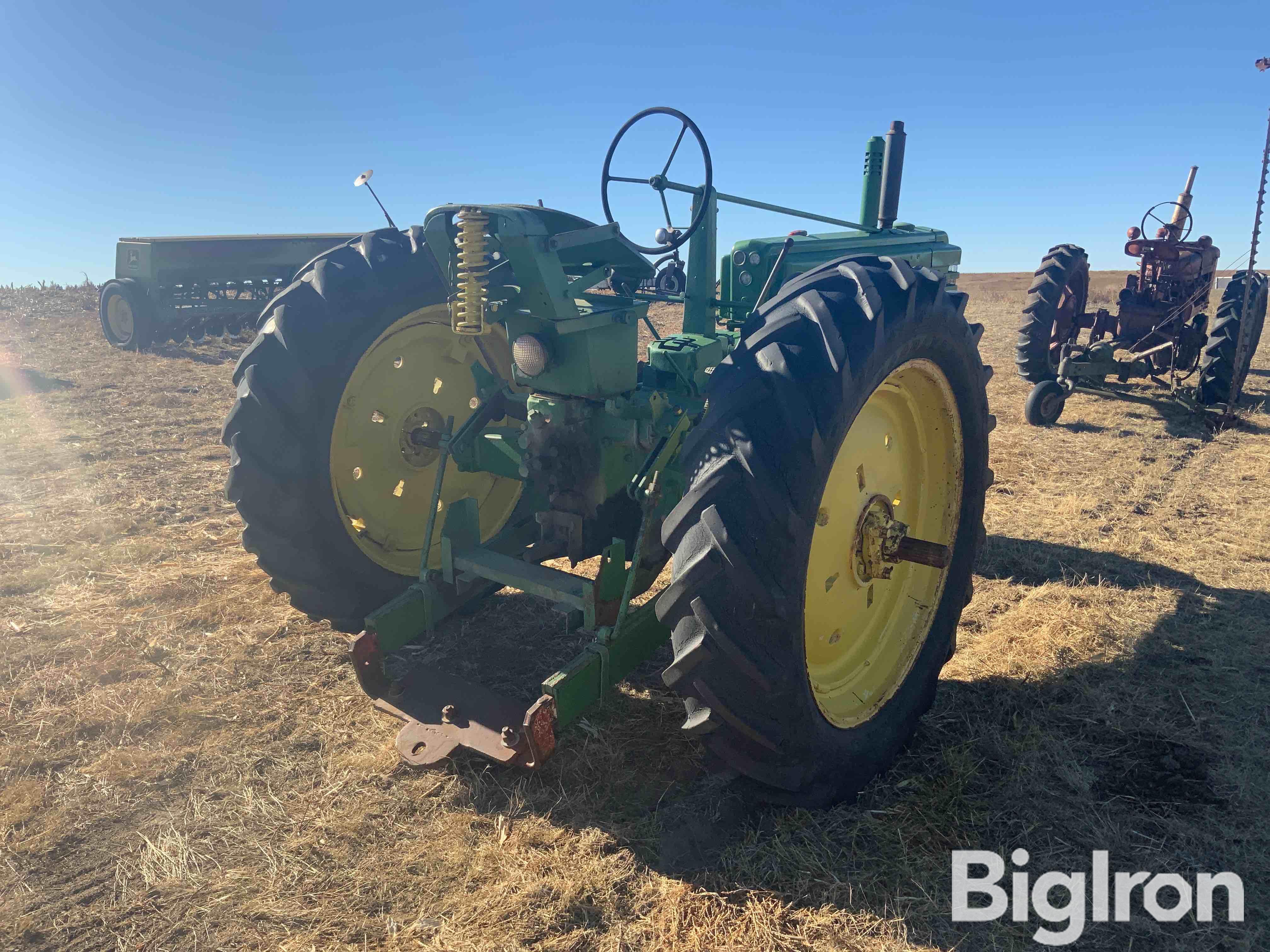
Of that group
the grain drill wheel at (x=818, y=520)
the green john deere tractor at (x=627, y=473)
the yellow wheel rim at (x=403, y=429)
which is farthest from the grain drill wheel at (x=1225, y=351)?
the yellow wheel rim at (x=403, y=429)

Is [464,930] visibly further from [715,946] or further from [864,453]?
[864,453]

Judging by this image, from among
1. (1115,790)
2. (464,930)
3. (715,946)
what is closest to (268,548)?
(464,930)

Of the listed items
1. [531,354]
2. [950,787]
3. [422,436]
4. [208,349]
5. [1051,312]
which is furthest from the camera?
[208,349]

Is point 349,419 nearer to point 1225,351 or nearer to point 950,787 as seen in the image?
point 950,787

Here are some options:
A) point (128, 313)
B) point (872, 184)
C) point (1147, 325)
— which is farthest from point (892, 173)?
point (128, 313)

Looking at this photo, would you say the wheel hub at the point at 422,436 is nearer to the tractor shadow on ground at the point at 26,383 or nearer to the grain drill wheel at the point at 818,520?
the grain drill wheel at the point at 818,520

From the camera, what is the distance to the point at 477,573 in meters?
3.04

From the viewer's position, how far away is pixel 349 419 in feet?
10.6

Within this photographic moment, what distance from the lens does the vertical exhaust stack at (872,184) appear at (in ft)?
17.9

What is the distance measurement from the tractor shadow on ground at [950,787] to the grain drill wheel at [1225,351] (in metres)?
5.50

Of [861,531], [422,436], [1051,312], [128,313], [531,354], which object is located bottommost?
[861,531]

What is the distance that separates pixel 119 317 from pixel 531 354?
15.8 metres

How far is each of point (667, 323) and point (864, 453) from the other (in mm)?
16321

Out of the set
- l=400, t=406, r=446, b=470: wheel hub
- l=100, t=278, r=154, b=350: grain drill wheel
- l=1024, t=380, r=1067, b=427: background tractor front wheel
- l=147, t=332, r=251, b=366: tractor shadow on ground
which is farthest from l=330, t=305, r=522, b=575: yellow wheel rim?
l=100, t=278, r=154, b=350: grain drill wheel
